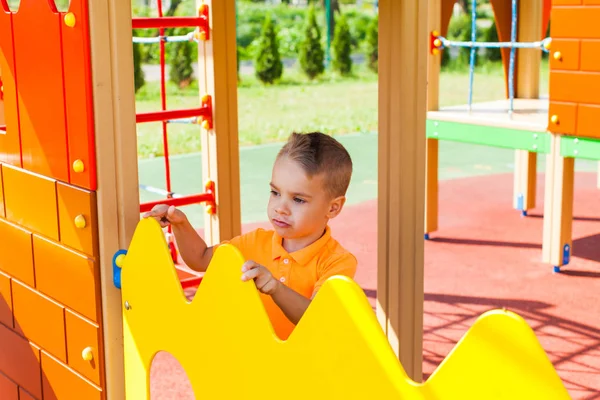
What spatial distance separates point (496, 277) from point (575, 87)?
4.00 ft

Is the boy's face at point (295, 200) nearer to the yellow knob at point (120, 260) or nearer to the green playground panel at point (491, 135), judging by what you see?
the yellow knob at point (120, 260)

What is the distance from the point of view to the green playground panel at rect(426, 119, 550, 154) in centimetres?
552

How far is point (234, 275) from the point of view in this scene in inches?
76.9

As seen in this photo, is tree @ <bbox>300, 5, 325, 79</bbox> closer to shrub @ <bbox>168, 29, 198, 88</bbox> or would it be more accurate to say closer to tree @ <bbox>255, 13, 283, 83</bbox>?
tree @ <bbox>255, 13, 283, 83</bbox>

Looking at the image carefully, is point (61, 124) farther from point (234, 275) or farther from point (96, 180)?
point (234, 275)

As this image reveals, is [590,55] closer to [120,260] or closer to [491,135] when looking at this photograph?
[491,135]

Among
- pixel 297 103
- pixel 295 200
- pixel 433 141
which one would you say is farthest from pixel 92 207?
pixel 297 103

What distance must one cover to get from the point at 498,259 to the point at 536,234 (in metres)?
0.74

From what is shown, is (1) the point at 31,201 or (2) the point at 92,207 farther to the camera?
(1) the point at 31,201

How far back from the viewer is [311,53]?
16.4 m

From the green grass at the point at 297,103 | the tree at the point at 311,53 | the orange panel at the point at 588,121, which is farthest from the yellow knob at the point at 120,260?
the tree at the point at 311,53

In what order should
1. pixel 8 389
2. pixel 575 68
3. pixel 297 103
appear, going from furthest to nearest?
pixel 297 103 → pixel 575 68 → pixel 8 389

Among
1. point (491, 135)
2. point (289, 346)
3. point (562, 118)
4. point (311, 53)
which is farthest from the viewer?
point (311, 53)

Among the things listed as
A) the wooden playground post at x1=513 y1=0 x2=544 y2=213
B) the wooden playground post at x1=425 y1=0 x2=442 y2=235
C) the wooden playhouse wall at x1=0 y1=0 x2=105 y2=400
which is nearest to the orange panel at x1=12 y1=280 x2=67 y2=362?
the wooden playhouse wall at x1=0 y1=0 x2=105 y2=400
